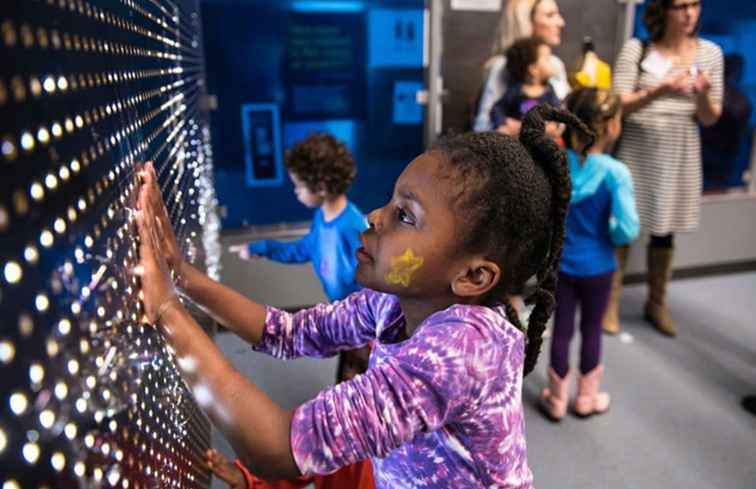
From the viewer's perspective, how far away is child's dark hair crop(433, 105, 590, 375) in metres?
0.86

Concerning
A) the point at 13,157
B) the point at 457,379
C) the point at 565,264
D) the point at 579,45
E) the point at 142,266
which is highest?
the point at 579,45

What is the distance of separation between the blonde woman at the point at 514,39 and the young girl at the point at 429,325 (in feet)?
6.20

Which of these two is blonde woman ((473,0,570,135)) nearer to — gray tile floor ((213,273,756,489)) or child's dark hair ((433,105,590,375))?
gray tile floor ((213,273,756,489))

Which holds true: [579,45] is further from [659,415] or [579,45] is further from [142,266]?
[142,266]

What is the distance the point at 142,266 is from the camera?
2.10ft

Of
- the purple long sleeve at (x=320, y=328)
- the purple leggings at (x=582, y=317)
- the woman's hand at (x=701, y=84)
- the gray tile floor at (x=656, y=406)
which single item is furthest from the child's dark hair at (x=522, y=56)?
the purple long sleeve at (x=320, y=328)

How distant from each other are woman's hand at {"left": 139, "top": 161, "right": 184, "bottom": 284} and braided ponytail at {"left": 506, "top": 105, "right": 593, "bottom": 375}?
1.81 ft

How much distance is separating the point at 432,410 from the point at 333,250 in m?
1.32

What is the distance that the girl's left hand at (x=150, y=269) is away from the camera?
0.64 meters

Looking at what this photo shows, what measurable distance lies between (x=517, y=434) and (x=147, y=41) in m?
0.80

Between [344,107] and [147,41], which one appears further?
[344,107]

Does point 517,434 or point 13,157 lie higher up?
point 13,157

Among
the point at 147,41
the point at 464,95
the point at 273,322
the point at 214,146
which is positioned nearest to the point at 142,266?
the point at 147,41

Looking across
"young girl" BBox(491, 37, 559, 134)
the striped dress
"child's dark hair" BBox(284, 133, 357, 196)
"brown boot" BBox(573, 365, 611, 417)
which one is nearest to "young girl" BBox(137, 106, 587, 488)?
"child's dark hair" BBox(284, 133, 357, 196)
